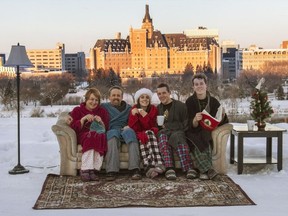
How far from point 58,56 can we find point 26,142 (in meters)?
116

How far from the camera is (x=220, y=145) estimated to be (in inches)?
205

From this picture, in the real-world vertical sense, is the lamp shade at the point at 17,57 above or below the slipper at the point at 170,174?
above

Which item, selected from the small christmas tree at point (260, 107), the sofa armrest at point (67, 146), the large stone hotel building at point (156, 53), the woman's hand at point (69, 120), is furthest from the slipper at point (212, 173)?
the large stone hotel building at point (156, 53)

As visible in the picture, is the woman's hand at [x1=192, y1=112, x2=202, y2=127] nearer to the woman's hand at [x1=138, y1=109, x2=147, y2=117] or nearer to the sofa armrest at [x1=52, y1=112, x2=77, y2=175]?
the woman's hand at [x1=138, y1=109, x2=147, y2=117]

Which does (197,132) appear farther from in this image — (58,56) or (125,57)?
(58,56)

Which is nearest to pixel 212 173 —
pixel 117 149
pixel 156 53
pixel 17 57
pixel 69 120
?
pixel 117 149

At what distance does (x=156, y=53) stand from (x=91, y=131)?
92.4 metres

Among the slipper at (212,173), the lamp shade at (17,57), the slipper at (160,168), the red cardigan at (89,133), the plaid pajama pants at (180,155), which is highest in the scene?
the lamp shade at (17,57)

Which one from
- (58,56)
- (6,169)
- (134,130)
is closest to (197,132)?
(134,130)

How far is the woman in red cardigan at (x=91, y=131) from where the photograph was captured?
16.4 feet

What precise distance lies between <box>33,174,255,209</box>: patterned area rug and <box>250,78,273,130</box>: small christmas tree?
87 centimetres

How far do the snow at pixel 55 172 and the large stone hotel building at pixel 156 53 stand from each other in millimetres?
89423

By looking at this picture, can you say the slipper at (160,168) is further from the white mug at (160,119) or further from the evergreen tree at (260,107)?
the evergreen tree at (260,107)

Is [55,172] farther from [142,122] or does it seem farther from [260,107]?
[260,107]
